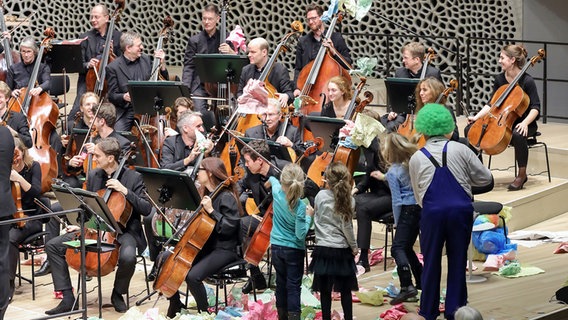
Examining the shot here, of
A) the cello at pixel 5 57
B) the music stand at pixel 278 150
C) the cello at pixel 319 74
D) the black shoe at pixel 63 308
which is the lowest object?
the black shoe at pixel 63 308

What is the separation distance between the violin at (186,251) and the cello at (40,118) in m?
2.47

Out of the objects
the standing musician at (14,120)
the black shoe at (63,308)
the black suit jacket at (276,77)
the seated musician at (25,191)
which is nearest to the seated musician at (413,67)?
the black suit jacket at (276,77)

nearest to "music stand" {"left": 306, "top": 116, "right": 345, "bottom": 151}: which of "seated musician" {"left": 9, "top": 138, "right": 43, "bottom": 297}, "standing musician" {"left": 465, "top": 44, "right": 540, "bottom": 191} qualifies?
"standing musician" {"left": 465, "top": 44, "right": 540, "bottom": 191}

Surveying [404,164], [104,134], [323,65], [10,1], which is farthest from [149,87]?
[10,1]

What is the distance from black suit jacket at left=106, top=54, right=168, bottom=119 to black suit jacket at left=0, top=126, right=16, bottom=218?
304cm

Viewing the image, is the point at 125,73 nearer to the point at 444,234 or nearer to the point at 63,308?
the point at 63,308

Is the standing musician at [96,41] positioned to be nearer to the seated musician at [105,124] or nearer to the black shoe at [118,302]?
the seated musician at [105,124]

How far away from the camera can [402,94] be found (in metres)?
8.20

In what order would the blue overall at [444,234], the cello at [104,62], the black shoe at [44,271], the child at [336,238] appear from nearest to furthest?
1. the blue overall at [444,234]
2. the child at [336,238]
3. the black shoe at [44,271]
4. the cello at [104,62]

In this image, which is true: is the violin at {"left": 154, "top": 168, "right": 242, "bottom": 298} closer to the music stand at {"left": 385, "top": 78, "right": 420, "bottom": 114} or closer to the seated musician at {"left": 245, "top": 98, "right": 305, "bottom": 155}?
the seated musician at {"left": 245, "top": 98, "right": 305, "bottom": 155}

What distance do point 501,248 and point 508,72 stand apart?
63.5 inches

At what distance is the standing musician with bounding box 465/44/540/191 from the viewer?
28.0 feet

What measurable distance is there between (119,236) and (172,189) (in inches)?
26.2

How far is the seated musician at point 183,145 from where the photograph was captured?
801 cm
